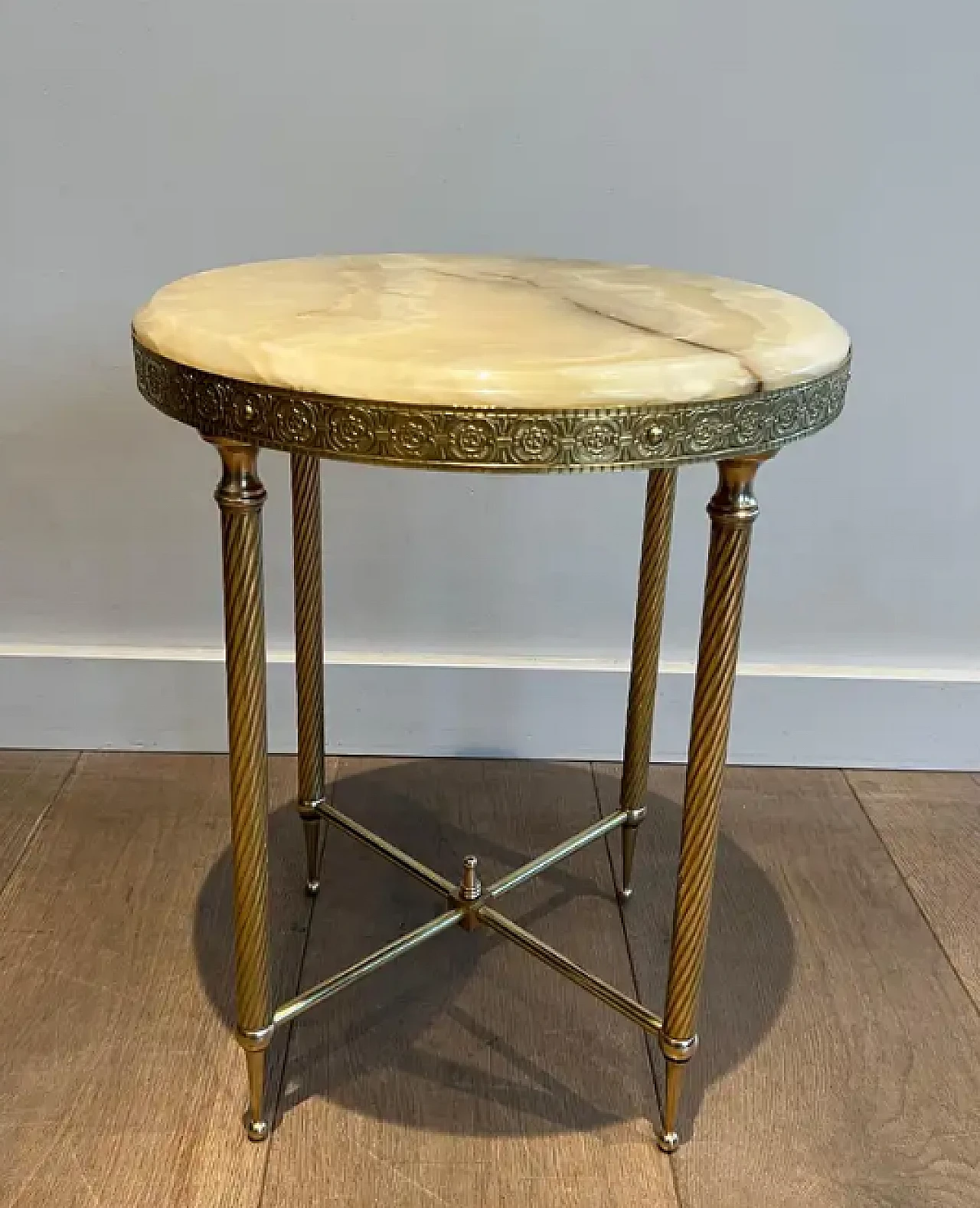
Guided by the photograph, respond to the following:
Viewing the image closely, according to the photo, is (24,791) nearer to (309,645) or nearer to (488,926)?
(309,645)

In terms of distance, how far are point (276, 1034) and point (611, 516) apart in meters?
0.60

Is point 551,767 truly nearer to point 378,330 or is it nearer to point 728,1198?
point 728,1198

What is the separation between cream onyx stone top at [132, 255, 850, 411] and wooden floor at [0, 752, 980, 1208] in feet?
1.78

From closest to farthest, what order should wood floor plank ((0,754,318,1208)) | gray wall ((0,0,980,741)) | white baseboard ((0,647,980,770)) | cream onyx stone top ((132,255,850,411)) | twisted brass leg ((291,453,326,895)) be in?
cream onyx stone top ((132,255,850,411))
wood floor plank ((0,754,318,1208))
twisted brass leg ((291,453,326,895))
gray wall ((0,0,980,741))
white baseboard ((0,647,980,770))

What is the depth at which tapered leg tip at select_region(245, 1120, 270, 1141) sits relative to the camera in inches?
33.2

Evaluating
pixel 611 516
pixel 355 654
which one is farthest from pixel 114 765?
pixel 611 516

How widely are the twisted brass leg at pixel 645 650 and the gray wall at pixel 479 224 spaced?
0.26 metres

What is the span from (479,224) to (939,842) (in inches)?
30.3

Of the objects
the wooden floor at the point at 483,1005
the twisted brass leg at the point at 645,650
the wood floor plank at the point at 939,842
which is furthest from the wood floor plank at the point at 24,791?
the wood floor plank at the point at 939,842

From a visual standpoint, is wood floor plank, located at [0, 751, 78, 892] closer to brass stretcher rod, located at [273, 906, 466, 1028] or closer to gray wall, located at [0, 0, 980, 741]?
gray wall, located at [0, 0, 980, 741]

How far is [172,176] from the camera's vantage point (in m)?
1.13

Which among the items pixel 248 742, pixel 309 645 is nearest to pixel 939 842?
pixel 309 645

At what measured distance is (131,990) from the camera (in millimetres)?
982

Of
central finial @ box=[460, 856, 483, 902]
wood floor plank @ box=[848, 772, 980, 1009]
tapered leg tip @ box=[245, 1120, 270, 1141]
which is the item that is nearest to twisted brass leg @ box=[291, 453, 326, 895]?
Answer: central finial @ box=[460, 856, 483, 902]
